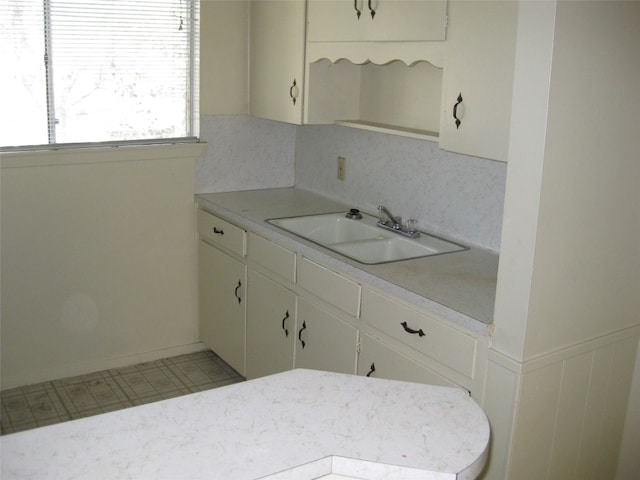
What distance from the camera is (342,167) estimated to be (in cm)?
376

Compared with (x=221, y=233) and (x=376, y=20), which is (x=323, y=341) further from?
(x=376, y=20)

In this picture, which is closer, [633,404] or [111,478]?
[111,478]

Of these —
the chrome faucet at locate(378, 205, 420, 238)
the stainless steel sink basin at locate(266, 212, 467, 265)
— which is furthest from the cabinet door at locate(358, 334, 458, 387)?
the chrome faucet at locate(378, 205, 420, 238)

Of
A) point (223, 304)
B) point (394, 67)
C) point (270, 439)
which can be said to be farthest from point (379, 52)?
point (270, 439)

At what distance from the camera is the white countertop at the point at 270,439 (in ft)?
4.03

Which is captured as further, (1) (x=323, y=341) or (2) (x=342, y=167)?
(2) (x=342, y=167)

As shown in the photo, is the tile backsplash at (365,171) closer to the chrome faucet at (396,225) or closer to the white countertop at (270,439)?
the chrome faucet at (396,225)

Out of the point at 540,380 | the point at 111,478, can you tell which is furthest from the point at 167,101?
the point at 111,478

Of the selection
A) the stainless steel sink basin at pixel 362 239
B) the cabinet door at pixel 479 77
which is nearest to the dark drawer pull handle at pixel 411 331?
the stainless steel sink basin at pixel 362 239

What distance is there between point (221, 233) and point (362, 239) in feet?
2.51

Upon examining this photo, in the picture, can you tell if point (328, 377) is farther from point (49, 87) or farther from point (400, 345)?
point (49, 87)

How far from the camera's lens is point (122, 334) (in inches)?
151

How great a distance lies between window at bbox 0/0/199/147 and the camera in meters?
3.31

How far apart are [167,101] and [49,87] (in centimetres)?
60
